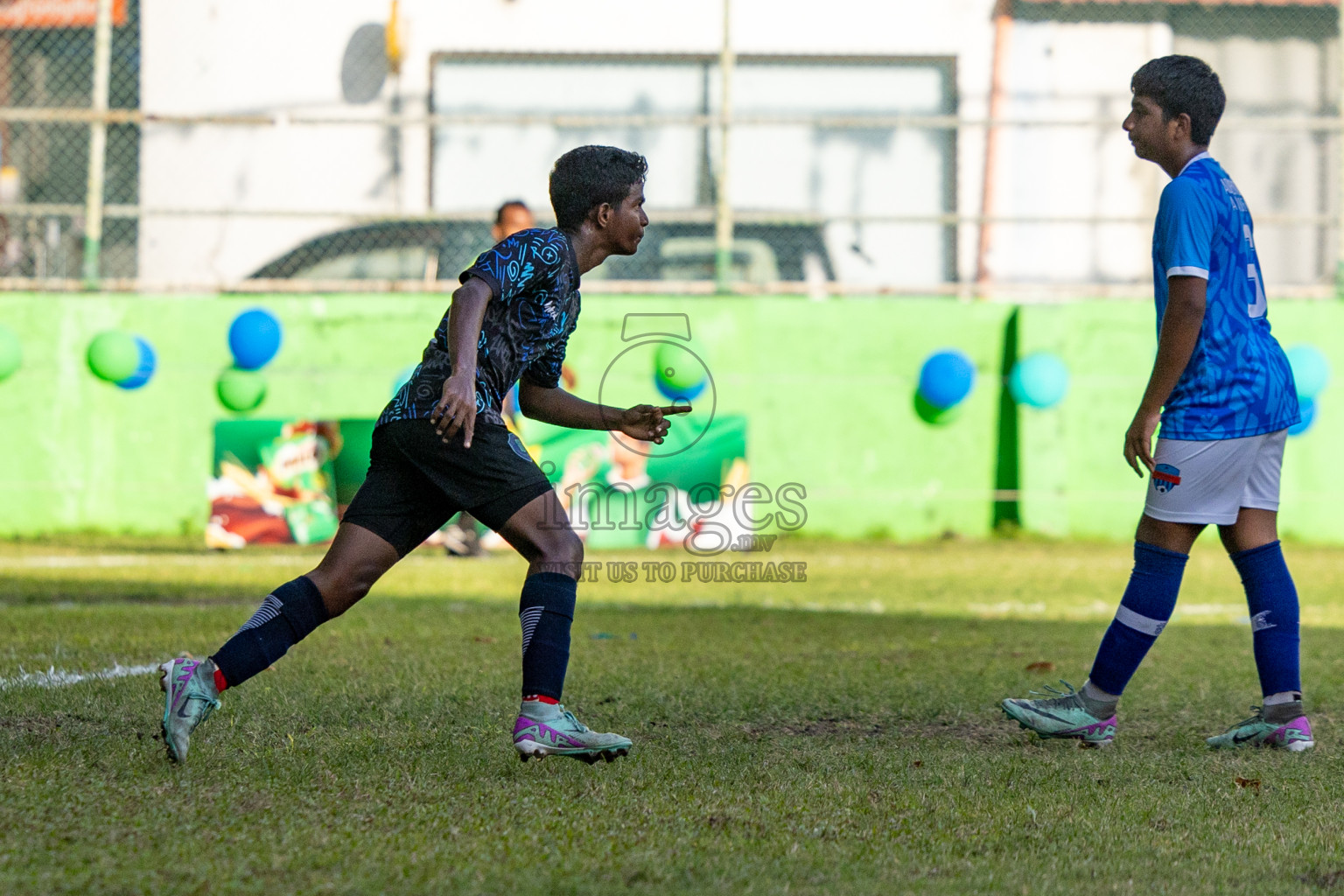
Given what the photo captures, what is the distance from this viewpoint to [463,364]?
3500mm

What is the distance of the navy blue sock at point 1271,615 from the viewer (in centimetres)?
420

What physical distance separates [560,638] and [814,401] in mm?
8115

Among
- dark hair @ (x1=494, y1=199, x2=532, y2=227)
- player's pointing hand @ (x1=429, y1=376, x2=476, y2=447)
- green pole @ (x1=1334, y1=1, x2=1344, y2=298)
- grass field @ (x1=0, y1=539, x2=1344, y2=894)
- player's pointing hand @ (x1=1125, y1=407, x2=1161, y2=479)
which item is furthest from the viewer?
green pole @ (x1=1334, y1=1, x2=1344, y2=298)

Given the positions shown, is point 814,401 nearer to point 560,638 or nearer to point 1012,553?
point 1012,553

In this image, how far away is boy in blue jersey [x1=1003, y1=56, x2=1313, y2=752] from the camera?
4.00 meters

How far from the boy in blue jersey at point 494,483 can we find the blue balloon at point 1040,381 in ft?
26.2

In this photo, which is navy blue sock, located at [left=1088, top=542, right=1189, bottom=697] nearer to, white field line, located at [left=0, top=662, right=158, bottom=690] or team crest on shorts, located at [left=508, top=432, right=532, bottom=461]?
team crest on shorts, located at [left=508, top=432, right=532, bottom=461]

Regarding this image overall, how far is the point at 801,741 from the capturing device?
13.3ft

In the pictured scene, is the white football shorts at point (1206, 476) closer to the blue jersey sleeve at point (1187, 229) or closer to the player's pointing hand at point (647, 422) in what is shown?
the blue jersey sleeve at point (1187, 229)

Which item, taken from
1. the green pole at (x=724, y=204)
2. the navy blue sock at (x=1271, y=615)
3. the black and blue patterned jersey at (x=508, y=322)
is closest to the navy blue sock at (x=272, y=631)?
the black and blue patterned jersey at (x=508, y=322)

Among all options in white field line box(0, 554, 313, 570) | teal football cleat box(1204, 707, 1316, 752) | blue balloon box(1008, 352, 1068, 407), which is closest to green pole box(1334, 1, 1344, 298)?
A: blue balloon box(1008, 352, 1068, 407)

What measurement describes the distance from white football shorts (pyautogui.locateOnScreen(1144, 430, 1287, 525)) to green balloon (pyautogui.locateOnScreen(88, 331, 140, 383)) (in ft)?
28.6

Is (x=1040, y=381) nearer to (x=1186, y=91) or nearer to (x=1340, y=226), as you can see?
(x=1340, y=226)

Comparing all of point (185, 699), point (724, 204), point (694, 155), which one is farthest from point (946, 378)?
point (185, 699)
